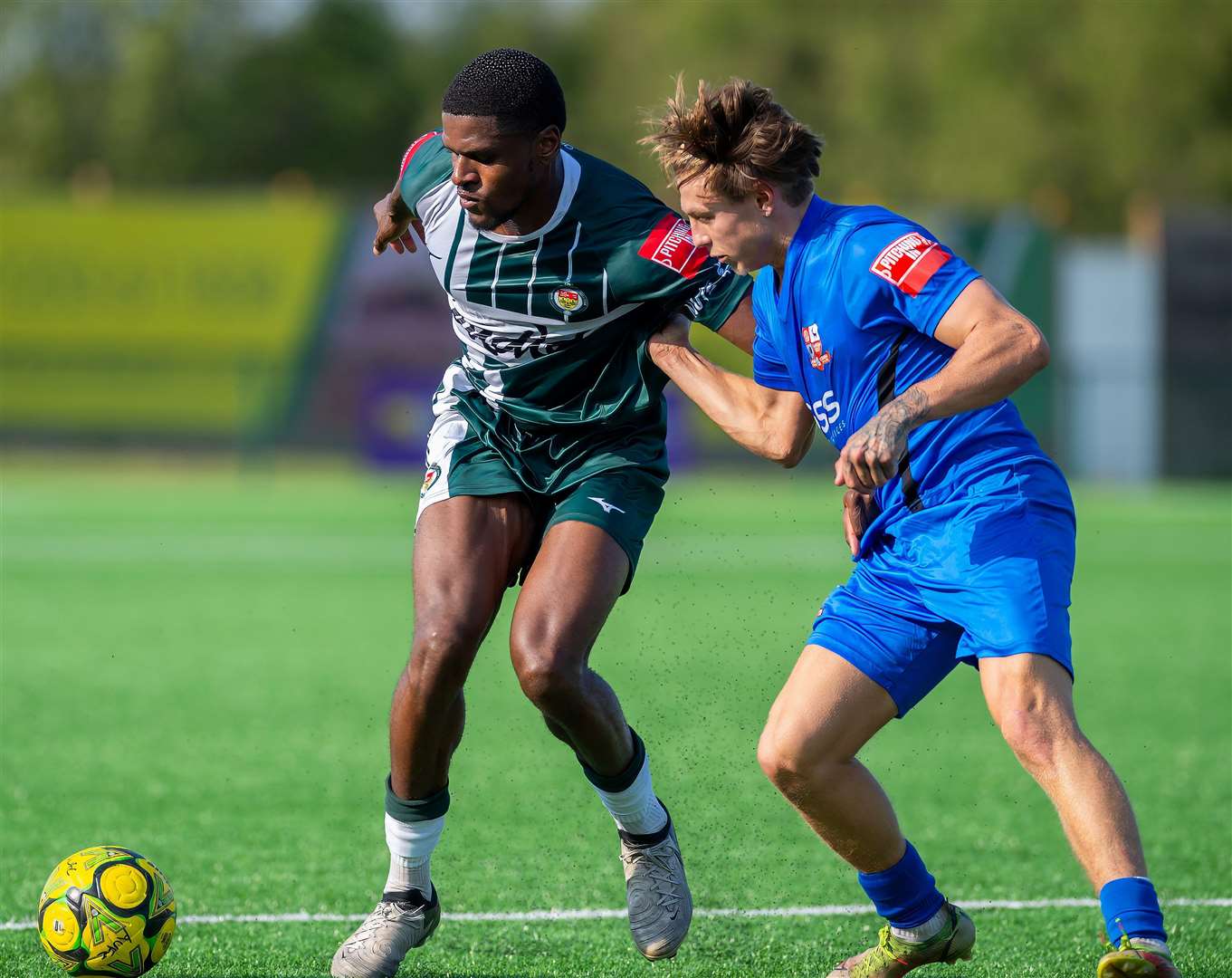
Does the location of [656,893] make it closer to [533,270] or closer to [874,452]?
[874,452]

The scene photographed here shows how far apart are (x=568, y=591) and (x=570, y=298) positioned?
0.83 meters

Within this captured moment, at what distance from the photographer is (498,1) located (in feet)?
199

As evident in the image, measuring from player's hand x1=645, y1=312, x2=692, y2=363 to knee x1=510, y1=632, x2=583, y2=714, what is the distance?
0.88 m

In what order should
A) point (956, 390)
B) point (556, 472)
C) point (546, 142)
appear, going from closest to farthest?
1. point (956, 390)
2. point (546, 142)
3. point (556, 472)

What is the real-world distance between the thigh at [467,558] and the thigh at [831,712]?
92 cm

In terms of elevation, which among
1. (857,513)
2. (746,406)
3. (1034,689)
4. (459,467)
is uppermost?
(746,406)

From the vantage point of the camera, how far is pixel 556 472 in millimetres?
4852

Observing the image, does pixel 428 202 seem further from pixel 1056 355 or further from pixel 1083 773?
pixel 1056 355

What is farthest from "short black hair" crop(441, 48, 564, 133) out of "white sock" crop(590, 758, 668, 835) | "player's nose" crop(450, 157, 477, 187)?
"white sock" crop(590, 758, 668, 835)

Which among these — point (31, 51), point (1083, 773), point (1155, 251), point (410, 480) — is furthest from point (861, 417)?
point (31, 51)

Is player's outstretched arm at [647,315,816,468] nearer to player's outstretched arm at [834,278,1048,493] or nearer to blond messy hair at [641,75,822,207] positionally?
blond messy hair at [641,75,822,207]

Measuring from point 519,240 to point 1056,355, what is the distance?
23512 mm

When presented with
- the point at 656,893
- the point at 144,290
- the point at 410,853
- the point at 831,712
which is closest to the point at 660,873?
the point at 656,893

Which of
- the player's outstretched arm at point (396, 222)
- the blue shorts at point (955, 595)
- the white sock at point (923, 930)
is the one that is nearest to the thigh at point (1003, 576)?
the blue shorts at point (955, 595)
